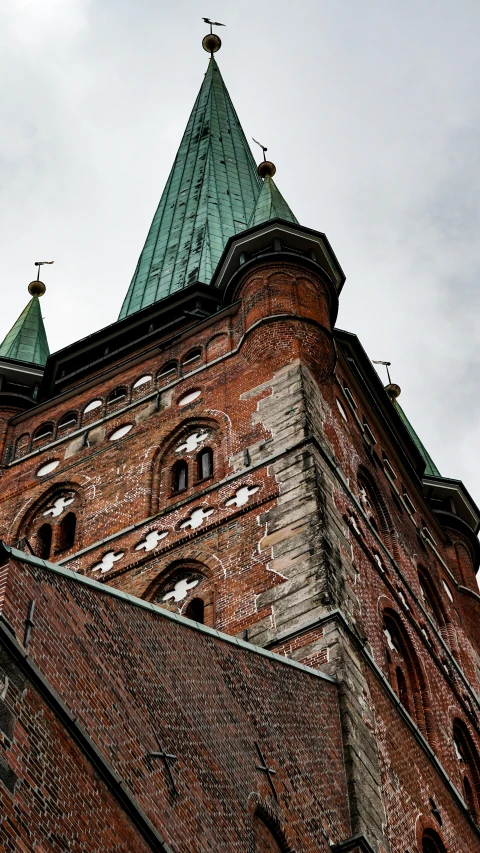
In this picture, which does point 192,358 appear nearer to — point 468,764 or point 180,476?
point 180,476

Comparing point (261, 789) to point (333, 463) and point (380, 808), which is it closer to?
point (380, 808)

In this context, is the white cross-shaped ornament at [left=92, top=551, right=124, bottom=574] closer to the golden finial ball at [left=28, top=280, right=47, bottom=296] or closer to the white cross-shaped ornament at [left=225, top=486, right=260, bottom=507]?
the white cross-shaped ornament at [left=225, top=486, right=260, bottom=507]

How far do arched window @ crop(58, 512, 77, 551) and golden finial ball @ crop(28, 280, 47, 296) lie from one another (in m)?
10.6

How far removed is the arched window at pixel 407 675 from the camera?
21.1 meters

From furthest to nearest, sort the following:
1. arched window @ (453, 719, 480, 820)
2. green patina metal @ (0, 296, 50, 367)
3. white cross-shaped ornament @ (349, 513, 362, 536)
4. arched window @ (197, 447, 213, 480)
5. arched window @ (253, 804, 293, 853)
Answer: green patina metal @ (0, 296, 50, 367), arched window @ (197, 447, 213, 480), arched window @ (453, 719, 480, 820), white cross-shaped ornament @ (349, 513, 362, 536), arched window @ (253, 804, 293, 853)

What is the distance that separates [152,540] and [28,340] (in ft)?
34.7

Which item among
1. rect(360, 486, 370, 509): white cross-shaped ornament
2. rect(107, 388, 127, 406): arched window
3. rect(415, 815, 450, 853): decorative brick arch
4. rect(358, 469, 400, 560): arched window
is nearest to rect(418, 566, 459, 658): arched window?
rect(358, 469, 400, 560): arched window

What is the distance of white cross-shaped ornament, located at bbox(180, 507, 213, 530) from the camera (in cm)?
2198

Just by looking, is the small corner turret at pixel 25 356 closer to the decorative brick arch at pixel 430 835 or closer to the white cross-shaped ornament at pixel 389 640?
the white cross-shaped ornament at pixel 389 640

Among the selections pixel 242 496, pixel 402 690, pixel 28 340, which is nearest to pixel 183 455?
pixel 242 496

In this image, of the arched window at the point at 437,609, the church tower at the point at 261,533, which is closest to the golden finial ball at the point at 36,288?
the church tower at the point at 261,533

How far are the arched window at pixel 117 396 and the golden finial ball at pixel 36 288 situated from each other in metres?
7.18

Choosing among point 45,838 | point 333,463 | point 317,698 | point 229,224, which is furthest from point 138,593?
point 229,224

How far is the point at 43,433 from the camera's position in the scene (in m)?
27.7
